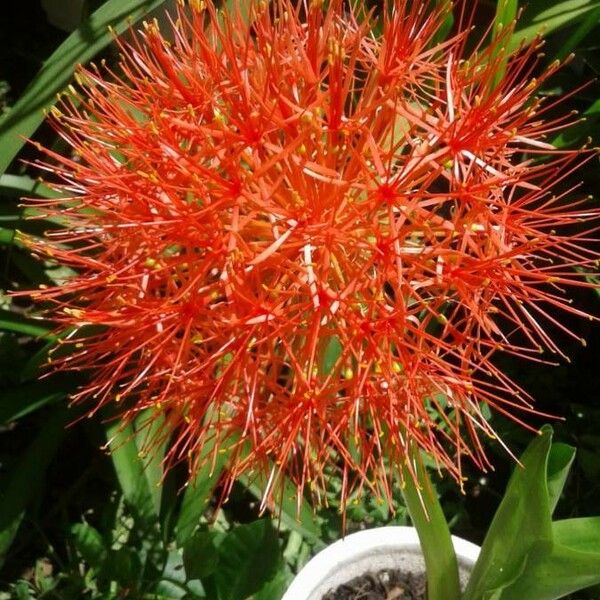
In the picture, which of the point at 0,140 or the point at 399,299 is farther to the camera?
the point at 0,140

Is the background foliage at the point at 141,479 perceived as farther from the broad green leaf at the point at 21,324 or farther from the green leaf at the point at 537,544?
the green leaf at the point at 537,544

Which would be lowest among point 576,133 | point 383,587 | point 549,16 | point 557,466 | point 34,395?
point 383,587

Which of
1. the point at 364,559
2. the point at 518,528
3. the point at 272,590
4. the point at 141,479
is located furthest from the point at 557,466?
the point at 141,479

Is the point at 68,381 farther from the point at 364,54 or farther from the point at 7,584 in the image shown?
the point at 364,54

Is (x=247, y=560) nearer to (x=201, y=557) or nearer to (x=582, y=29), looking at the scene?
(x=201, y=557)

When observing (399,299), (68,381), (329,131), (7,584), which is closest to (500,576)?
(399,299)

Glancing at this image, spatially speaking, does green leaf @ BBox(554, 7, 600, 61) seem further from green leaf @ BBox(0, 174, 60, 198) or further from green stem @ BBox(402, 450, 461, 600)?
green leaf @ BBox(0, 174, 60, 198)
